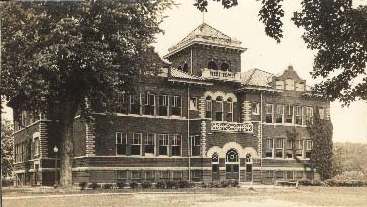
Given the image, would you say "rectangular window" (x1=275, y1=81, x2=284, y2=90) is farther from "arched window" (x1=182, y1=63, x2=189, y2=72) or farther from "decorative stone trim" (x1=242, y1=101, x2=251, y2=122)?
"arched window" (x1=182, y1=63, x2=189, y2=72)

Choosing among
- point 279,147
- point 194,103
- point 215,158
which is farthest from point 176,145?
point 279,147

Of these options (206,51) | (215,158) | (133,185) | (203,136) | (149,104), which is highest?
(206,51)

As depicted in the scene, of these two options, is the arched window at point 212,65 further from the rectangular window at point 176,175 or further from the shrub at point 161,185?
the shrub at point 161,185

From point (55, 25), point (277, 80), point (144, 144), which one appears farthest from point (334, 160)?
point (55, 25)

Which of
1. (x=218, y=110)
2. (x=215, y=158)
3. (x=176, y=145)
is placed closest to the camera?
(x=176, y=145)

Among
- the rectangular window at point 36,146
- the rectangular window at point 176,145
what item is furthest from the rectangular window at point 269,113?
the rectangular window at point 36,146

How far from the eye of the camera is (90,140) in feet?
102

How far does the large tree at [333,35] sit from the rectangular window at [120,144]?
20.7m

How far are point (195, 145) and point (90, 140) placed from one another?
724cm

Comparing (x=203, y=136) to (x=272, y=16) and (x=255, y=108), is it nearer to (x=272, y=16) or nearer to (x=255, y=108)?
(x=255, y=108)

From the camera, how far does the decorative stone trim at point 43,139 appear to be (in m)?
33.7

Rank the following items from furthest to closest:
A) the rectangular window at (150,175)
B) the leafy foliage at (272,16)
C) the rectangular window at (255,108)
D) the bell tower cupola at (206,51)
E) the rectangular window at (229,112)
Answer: the rectangular window at (255,108) → the rectangular window at (229,112) → the bell tower cupola at (206,51) → the rectangular window at (150,175) → the leafy foliage at (272,16)

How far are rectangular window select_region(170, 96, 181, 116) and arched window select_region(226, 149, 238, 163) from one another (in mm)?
4254

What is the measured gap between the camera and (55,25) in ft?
75.3
